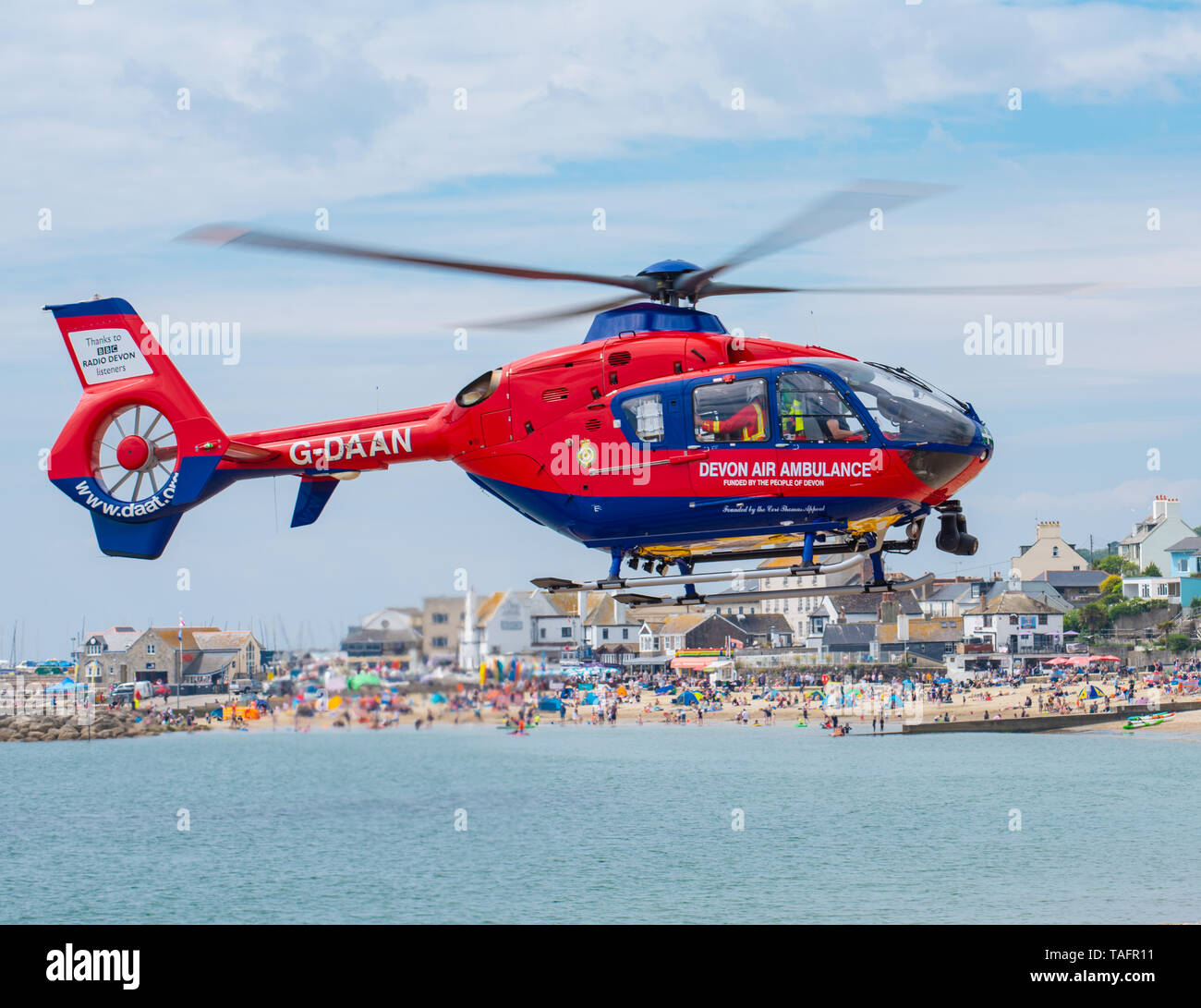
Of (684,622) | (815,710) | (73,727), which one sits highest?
(684,622)

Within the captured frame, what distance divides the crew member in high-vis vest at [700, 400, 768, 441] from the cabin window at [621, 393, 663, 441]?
Answer: 51 centimetres

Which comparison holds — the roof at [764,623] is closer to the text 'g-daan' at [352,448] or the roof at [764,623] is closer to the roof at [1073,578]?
the roof at [1073,578]

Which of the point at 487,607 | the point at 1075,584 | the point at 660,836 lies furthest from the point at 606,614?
the point at 487,607

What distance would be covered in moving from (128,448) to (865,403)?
10.3 m

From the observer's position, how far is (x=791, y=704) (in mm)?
117375

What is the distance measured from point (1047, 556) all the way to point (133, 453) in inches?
4180

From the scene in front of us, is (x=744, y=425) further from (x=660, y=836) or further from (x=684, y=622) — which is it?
(x=684, y=622)

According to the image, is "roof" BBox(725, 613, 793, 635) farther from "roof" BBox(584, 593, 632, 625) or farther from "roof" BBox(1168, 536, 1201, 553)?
"roof" BBox(1168, 536, 1201, 553)

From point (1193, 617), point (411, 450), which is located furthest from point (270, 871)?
point (1193, 617)

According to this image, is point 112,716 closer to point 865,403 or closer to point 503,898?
point 503,898

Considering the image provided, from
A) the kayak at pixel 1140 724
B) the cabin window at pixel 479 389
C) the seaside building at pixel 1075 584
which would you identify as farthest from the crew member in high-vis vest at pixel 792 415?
the seaside building at pixel 1075 584

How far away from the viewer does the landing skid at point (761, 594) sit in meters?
15.0

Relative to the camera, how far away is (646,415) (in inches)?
604

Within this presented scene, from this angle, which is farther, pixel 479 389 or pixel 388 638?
pixel 388 638
